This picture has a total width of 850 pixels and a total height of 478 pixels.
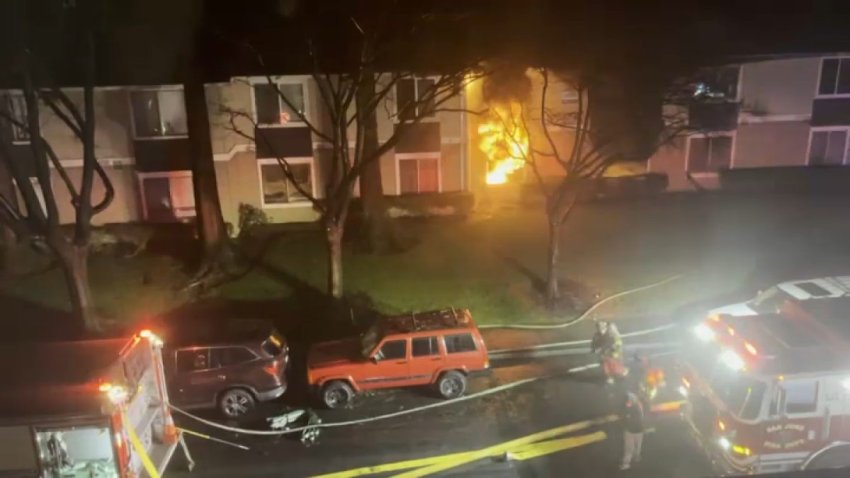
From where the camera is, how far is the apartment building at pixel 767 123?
23.5m

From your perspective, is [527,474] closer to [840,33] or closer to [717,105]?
[717,105]

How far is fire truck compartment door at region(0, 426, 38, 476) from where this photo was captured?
28.6 ft

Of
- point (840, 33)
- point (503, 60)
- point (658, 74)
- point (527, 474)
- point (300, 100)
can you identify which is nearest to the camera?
point (527, 474)

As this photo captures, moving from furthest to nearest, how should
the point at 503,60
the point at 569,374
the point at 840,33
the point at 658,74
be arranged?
1. the point at 840,33
2. the point at 503,60
3. the point at 658,74
4. the point at 569,374

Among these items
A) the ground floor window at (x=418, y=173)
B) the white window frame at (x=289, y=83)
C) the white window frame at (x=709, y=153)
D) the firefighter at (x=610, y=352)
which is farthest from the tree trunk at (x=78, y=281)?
the white window frame at (x=709, y=153)

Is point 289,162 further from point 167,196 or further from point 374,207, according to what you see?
point 374,207

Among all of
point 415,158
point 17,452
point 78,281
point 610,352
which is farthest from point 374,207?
point 17,452

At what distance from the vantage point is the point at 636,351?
1402 centimetres

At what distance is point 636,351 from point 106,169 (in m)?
16.1

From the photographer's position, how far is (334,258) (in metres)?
15.9

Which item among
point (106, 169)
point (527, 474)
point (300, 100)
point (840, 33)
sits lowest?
point (527, 474)

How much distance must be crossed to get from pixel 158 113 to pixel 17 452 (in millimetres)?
14084

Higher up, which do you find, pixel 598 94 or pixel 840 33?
pixel 840 33

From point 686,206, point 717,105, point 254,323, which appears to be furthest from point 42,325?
point 717,105
